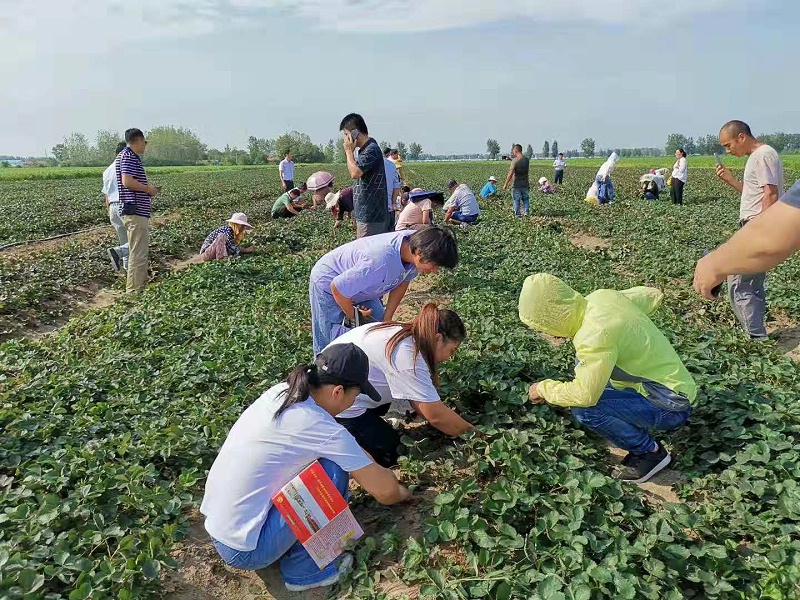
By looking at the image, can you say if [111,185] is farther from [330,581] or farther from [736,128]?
[736,128]

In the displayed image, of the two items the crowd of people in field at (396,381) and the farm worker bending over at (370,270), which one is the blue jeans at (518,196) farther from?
the farm worker bending over at (370,270)

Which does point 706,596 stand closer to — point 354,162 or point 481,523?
point 481,523

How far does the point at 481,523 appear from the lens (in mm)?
2641

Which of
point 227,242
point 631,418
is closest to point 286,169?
point 227,242

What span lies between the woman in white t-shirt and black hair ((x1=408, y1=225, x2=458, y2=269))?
12.9 meters

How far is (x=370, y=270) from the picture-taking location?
388 centimetres

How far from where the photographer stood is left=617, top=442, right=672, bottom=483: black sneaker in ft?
10.7

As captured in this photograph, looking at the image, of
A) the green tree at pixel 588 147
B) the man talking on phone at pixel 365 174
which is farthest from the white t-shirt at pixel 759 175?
the green tree at pixel 588 147

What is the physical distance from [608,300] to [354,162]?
10.6 ft

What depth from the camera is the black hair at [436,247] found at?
11.7 ft

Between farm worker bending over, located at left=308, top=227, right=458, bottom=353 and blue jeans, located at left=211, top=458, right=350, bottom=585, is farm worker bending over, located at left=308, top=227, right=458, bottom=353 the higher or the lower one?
the higher one

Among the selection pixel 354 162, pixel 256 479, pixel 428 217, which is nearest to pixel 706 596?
pixel 256 479

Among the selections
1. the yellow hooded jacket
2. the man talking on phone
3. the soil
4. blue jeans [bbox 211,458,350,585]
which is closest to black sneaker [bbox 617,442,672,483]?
the yellow hooded jacket

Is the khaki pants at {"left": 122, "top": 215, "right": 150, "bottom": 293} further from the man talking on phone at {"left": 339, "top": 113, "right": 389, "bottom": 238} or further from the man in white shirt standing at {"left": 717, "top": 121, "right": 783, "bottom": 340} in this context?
the man in white shirt standing at {"left": 717, "top": 121, "right": 783, "bottom": 340}
